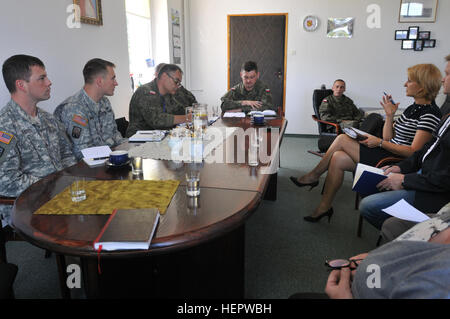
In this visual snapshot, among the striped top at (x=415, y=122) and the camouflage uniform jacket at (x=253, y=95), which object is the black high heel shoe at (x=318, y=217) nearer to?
the striped top at (x=415, y=122)

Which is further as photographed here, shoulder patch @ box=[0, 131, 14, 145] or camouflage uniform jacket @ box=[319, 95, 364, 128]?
camouflage uniform jacket @ box=[319, 95, 364, 128]

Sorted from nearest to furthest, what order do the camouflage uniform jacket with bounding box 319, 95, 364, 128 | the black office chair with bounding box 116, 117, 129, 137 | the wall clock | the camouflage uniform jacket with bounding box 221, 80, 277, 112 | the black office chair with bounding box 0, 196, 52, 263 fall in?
the black office chair with bounding box 0, 196, 52, 263
the black office chair with bounding box 116, 117, 129, 137
the camouflage uniform jacket with bounding box 221, 80, 277, 112
the camouflage uniform jacket with bounding box 319, 95, 364, 128
the wall clock

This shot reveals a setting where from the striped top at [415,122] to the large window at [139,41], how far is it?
11.0 ft

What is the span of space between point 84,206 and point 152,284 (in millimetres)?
417

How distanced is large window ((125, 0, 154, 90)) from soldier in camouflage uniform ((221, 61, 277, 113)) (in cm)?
151

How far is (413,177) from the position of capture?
183 cm

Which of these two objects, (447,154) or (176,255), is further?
(447,154)

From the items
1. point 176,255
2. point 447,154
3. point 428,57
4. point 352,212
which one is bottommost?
point 352,212

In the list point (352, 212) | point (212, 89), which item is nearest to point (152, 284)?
point (352, 212)

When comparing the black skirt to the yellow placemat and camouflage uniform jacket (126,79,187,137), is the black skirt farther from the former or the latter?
the yellow placemat

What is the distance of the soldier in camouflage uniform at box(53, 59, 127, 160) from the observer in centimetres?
226

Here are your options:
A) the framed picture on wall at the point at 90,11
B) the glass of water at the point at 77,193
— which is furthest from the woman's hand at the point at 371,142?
the framed picture on wall at the point at 90,11

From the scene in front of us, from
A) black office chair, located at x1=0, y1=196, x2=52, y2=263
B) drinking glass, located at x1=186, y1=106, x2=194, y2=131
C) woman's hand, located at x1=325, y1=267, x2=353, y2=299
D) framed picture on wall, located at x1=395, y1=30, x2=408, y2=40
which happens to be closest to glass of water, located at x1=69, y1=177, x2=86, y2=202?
black office chair, located at x1=0, y1=196, x2=52, y2=263
